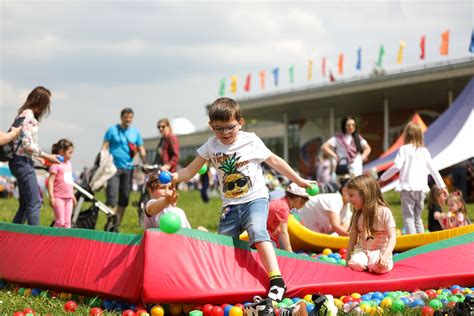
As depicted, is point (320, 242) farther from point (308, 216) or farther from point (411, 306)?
point (411, 306)

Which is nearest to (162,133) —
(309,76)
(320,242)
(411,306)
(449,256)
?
(320,242)

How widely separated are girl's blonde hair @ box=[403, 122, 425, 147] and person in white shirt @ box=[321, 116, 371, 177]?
1.90 m

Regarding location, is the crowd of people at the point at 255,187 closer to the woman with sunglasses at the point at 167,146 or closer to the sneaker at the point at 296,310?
the woman with sunglasses at the point at 167,146

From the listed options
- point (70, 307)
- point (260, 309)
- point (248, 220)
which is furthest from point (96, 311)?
point (248, 220)

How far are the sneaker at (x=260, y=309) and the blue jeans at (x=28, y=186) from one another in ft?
10.7

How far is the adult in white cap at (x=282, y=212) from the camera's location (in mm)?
6234

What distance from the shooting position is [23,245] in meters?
5.08

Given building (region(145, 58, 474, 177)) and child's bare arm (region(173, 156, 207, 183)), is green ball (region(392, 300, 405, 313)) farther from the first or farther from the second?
building (region(145, 58, 474, 177))

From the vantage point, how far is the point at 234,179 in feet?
15.0

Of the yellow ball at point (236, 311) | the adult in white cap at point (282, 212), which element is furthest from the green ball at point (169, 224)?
the adult in white cap at point (282, 212)

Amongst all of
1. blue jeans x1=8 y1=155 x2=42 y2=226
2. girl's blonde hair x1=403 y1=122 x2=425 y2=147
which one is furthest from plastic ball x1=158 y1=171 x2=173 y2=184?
girl's blonde hair x1=403 y1=122 x2=425 y2=147

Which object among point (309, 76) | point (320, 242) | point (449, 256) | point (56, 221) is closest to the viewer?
point (449, 256)

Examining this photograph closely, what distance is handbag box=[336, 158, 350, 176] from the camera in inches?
382

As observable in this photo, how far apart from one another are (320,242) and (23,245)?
345cm
